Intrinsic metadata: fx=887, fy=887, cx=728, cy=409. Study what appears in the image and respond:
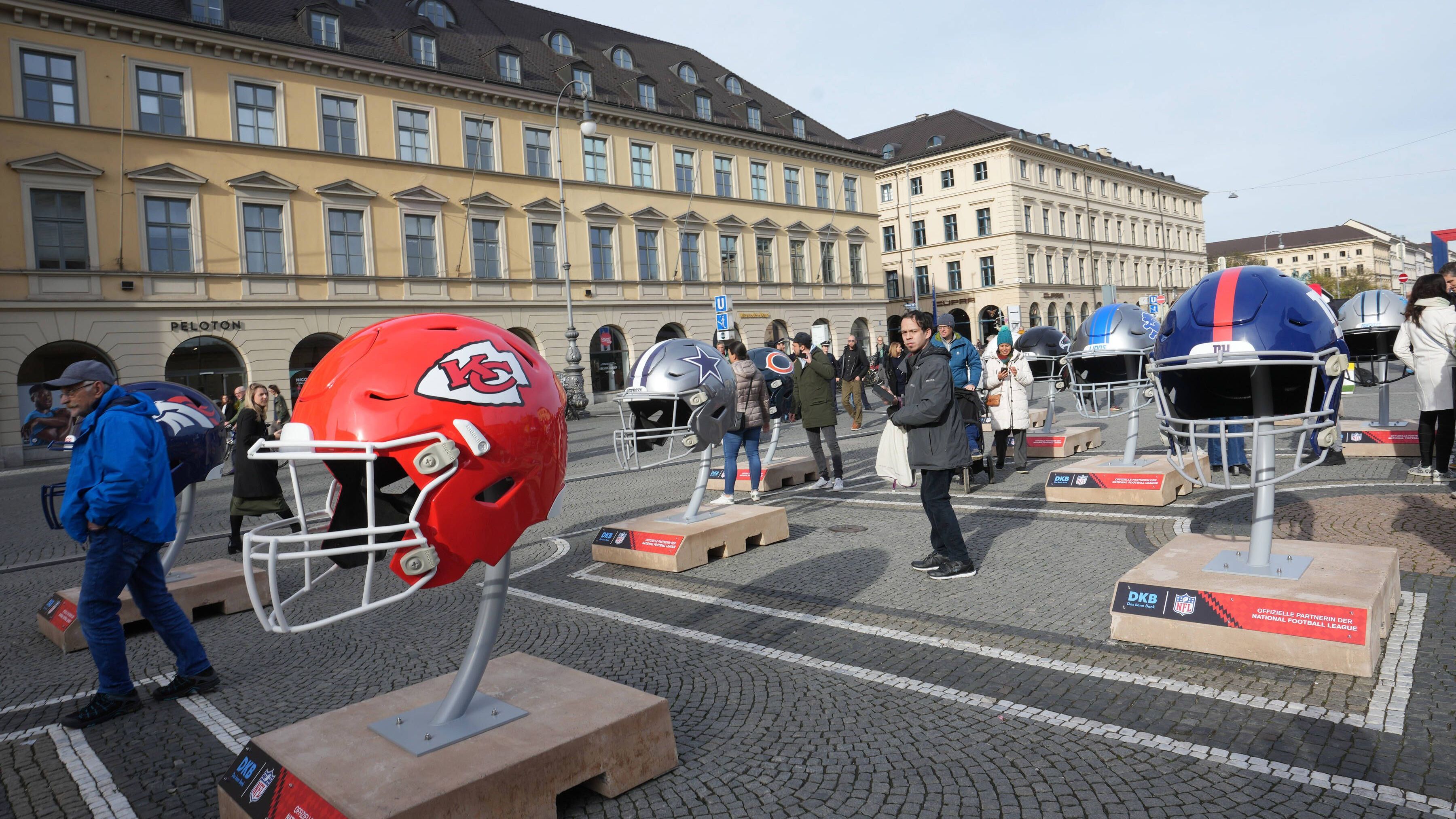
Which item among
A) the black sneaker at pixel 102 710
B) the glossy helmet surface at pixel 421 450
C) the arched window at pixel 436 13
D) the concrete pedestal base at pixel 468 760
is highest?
the arched window at pixel 436 13

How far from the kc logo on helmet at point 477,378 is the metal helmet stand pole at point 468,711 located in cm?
73

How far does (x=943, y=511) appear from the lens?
7008 millimetres

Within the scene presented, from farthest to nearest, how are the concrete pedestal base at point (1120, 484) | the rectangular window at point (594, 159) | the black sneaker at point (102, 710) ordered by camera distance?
the rectangular window at point (594, 159)
the concrete pedestal base at point (1120, 484)
the black sneaker at point (102, 710)

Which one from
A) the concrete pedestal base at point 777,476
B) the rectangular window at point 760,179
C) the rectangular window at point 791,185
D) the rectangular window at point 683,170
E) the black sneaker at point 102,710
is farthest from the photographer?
the rectangular window at point 791,185

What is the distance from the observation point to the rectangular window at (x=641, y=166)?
40.6 metres

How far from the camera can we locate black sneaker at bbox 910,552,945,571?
721 centimetres

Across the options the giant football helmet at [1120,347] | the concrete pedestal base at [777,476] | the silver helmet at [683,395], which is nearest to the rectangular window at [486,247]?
the concrete pedestal base at [777,476]

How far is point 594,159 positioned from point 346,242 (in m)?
11.8

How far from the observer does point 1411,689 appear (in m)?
4.27

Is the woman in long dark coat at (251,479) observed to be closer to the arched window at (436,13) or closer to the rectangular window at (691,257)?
the arched window at (436,13)

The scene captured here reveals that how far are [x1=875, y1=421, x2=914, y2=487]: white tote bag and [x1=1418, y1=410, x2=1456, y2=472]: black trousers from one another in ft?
19.5

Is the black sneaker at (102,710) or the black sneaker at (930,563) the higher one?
the black sneaker at (930,563)

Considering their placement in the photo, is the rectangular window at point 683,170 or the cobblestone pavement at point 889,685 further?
the rectangular window at point 683,170

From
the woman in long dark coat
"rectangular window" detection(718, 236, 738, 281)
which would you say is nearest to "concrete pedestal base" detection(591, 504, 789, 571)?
the woman in long dark coat
